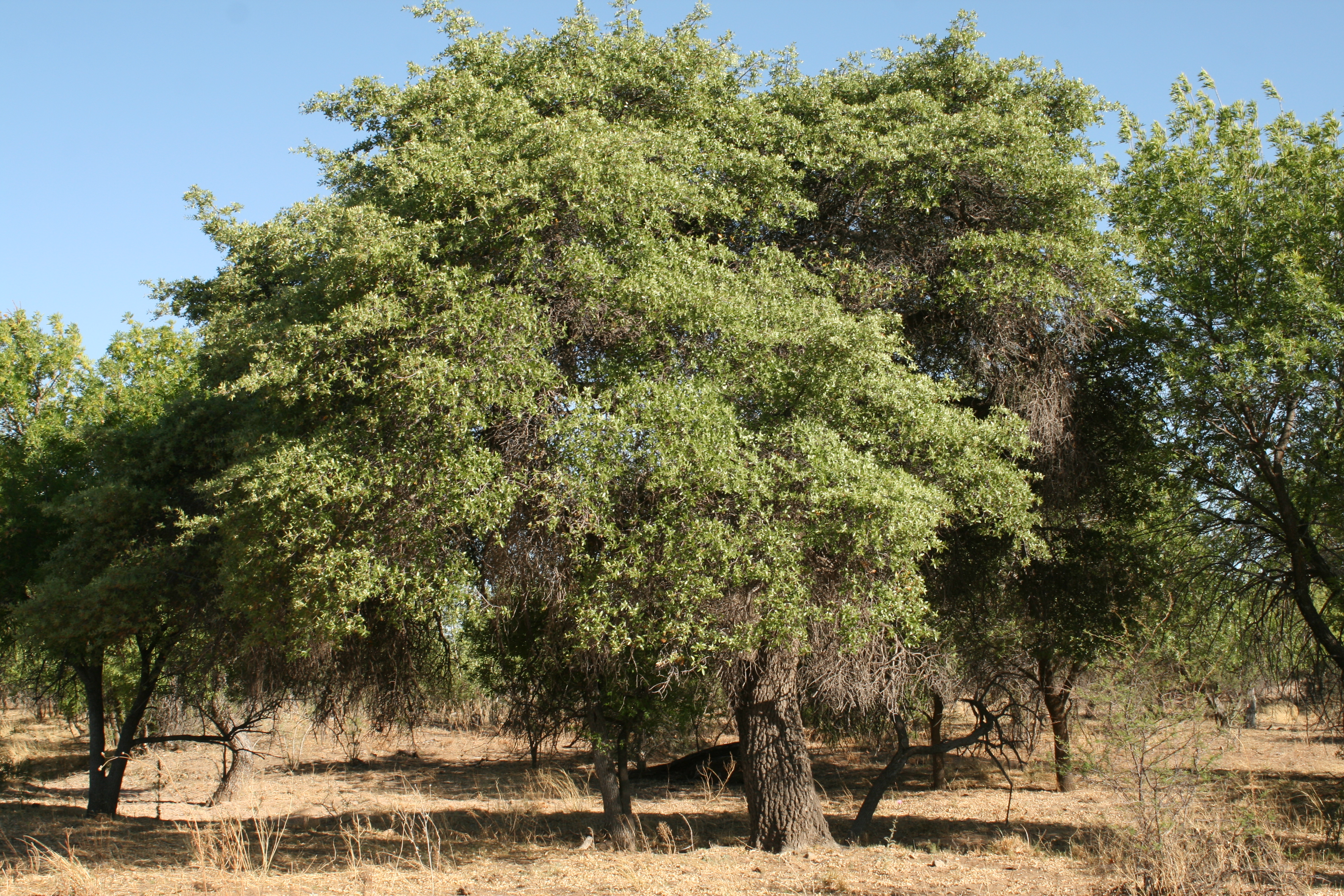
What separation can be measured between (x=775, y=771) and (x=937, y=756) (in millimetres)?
10776

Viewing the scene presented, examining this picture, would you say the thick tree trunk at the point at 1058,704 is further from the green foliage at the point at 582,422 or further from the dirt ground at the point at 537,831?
the green foliage at the point at 582,422

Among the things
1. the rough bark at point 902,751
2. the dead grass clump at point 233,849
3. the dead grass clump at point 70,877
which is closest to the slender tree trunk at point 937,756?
the rough bark at point 902,751

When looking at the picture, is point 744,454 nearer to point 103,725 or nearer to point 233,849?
point 233,849

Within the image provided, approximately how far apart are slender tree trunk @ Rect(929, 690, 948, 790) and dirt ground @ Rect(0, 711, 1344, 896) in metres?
0.51

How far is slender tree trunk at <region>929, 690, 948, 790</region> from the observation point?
687 inches

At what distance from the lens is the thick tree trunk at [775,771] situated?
1046 centimetres

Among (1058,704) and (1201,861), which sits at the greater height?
(1201,861)

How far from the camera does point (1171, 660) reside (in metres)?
10.4

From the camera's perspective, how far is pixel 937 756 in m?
19.8

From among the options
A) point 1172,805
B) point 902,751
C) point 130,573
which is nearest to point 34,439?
point 130,573

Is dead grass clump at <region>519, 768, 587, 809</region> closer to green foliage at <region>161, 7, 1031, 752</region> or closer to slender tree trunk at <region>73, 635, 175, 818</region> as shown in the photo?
slender tree trunk at <region>73, 635, 175, 818</region>

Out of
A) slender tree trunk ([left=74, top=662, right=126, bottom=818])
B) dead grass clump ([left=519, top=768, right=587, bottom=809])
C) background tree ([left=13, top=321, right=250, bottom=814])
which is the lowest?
dead grass clump ([left=519, top=768, right=587, bottom=809])

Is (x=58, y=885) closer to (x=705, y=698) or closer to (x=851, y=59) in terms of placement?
(x=705, y=698)

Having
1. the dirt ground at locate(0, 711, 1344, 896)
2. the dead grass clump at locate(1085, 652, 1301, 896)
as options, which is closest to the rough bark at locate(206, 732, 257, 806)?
the dirt ground at locate(0, 711, 1344, 896)
